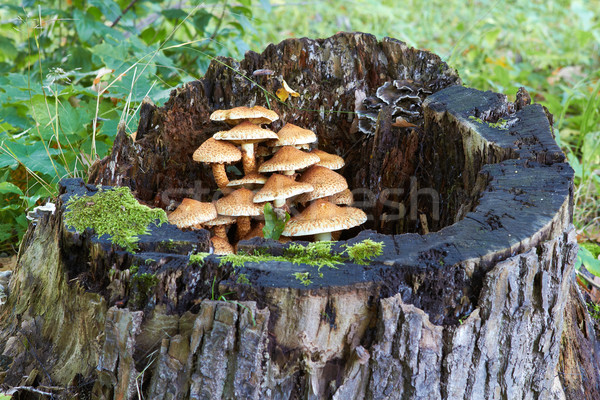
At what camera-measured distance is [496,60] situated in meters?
8.30

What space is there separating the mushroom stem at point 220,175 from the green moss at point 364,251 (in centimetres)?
181

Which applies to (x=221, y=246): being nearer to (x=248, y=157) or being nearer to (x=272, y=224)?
(x=272, y=224)

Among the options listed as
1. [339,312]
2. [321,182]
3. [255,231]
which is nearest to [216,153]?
[255,231]

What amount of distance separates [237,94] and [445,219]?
198 cm

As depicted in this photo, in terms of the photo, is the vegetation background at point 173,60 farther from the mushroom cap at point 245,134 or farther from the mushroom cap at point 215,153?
the mushroom cap at point 245,134

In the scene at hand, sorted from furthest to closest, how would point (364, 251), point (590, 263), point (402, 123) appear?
point (402, 123)
point (590, 263)
point (364, 251)

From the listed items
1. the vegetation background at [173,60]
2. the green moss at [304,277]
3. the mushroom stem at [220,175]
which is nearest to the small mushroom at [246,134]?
the mushroom stem at [220,175]

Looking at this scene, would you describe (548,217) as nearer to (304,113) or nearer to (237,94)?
(304,113)

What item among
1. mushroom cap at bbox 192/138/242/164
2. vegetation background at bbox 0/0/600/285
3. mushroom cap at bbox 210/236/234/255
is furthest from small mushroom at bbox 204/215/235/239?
vegetation background at bbox 0/0/600/285

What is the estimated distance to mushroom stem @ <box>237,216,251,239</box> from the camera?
3.56 m

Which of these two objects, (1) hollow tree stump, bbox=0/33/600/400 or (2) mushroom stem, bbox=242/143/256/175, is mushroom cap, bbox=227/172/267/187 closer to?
(2) mushroom stem, bbox=242/143/256/175

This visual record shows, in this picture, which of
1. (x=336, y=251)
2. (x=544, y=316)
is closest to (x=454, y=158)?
(x=544, y=316)

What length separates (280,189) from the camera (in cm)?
327

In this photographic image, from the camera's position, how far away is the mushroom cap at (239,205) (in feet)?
10.9
